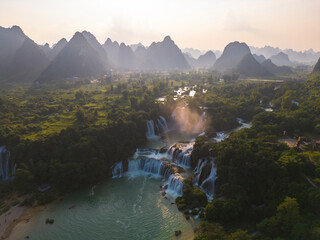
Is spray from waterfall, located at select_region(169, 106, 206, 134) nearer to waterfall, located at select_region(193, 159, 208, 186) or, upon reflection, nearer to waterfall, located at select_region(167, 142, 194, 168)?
waterfall, located at select_region(167, 142, 194, 168)

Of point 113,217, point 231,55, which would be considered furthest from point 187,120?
point 231,55

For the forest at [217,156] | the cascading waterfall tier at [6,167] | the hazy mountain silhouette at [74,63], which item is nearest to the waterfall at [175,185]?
the forest at [217,156]

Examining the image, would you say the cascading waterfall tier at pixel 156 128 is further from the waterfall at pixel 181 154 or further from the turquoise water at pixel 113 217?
the turquoise water at pixel 113 217

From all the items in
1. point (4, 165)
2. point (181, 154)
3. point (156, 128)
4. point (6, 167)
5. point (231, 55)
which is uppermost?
point (231, 55)

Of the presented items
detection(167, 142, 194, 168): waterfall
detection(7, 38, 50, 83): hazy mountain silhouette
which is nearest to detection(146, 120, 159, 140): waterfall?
detection(167, 142, 194, 168): waterfall

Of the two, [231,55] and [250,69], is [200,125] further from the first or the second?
[231,55]

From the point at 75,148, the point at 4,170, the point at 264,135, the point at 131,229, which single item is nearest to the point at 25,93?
the point at 4,170
